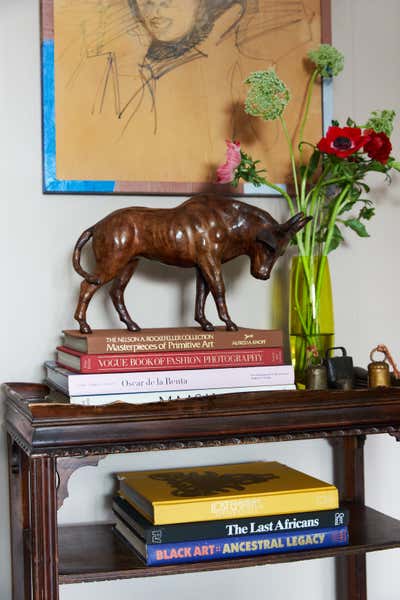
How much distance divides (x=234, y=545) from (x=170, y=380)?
0.30m

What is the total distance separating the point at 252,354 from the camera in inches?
57.9

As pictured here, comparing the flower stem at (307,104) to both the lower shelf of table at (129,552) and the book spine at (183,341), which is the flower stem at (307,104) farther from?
the lower shelf of table at (129,552)

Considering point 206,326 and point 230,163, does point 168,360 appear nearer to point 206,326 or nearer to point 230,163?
point 206,326

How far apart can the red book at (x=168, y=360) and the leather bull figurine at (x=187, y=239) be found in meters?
0.07

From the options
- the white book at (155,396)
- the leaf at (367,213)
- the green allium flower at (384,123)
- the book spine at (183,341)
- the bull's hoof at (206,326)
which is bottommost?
the white book at (155,396)

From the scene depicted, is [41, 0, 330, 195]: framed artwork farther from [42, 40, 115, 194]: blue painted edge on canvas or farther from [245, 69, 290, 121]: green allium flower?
[245, 69, 290, 121]: green allium flower

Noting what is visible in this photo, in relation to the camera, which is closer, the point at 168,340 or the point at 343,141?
the point at 168,340

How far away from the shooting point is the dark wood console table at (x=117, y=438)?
130cm

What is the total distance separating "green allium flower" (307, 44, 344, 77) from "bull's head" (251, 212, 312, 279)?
37 centimetres

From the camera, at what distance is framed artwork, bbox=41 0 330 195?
5.40ft

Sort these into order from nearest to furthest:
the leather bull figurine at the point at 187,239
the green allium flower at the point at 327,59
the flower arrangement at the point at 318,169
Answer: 1. the leather bull figurine at the point at 187,239
2. the flower arrangement at the point at 318,169
3. the green allium flower at the point at 327,59

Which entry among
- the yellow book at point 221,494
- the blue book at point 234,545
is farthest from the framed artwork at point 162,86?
the blue book at point 234,545

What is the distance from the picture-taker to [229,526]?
1.43m

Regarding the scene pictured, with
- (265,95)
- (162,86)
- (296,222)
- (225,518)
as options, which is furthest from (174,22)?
(225,518)
